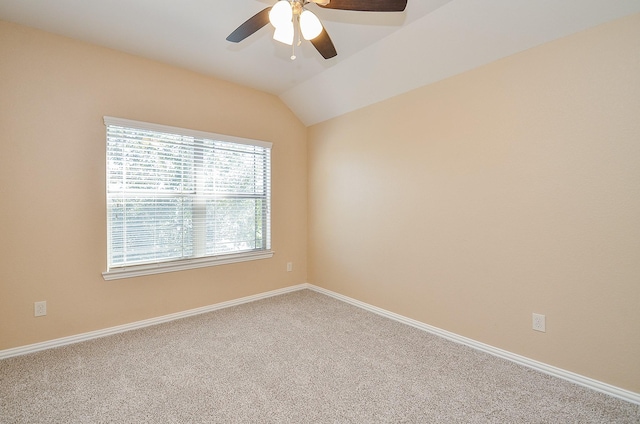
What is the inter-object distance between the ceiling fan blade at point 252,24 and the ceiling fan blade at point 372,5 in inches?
14.8

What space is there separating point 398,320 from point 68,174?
3.43m

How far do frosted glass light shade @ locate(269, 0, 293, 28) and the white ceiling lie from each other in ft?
2.39

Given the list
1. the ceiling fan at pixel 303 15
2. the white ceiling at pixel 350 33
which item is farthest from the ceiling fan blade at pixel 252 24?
the white ceiling at pixel 350 33

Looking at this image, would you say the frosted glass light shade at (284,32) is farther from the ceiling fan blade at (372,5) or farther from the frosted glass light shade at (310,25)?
the ceiling fan blade at (372,5)

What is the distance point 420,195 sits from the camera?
280cm

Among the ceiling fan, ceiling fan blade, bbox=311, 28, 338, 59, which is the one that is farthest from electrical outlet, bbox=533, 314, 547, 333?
ceiling fan blade, bbox=311, 28, 338, 59

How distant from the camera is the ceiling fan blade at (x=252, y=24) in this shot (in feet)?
5.32

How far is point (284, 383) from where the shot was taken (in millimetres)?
1936

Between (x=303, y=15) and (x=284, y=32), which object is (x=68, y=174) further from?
(x=303, y=15)

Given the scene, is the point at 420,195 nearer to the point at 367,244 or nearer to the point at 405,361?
the point at 367,244

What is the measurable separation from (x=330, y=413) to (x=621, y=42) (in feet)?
9.39

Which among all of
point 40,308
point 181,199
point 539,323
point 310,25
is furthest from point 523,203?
point 40,308

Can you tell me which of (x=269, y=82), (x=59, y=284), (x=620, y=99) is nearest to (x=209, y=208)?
(x=59, y=284)

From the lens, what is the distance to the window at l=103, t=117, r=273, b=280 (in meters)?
2.71
